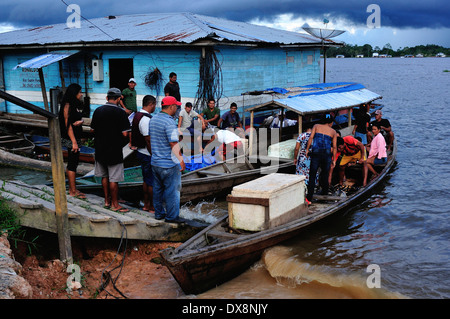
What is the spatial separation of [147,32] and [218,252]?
10.3 meters

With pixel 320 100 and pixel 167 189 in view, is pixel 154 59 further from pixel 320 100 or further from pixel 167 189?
pixel 167 189

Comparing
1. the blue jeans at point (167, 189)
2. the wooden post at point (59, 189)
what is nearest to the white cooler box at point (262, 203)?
the blue jeans at point (167, 189)

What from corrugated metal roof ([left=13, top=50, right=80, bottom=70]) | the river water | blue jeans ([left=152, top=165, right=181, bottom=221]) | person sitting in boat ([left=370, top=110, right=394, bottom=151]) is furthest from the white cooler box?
corrugated metal roof ([left=13, top=50, right=80, bottom=70])

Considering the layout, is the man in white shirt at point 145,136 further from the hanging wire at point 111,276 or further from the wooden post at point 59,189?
the wooden post at point 59,189

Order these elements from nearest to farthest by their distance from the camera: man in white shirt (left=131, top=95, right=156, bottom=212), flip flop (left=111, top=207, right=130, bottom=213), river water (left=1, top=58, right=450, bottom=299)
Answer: river water (left=1, top=58, right=450, bottom=299) < man in white shirt (left=131, top=95, right=156, bottom=212) < flip flop (left=111, top=207, right=130, bottom=213)

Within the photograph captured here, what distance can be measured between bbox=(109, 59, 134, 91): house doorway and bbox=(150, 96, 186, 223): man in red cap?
9.53 metres

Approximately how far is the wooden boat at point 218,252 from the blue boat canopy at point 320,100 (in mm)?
3911

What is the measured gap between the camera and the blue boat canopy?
10.5 metres

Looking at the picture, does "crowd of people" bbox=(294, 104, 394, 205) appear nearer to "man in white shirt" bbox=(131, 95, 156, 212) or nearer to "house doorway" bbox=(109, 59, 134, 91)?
"man in white shirt" bbox=(131, 95, 156, 212)

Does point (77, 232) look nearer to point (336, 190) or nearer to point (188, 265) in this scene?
point (188, 265)

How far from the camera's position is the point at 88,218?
5.94m

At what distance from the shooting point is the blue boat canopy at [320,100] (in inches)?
415
